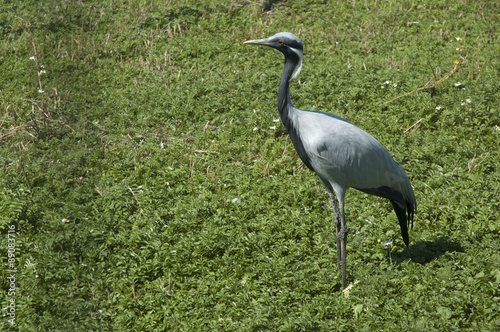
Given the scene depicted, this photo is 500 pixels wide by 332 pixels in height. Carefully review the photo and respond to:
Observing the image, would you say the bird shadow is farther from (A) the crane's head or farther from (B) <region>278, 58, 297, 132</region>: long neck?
(A) the crane's head

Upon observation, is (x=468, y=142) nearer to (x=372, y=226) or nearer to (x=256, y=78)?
(x=372, y=226)

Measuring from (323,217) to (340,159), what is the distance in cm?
126

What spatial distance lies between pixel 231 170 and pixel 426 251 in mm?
2593

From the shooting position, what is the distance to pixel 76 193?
5320 mm

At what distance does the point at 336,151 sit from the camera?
4156 millimetres

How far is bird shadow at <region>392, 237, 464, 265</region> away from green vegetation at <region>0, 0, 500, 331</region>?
2 centimetres

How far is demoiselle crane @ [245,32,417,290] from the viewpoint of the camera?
4176 millimetres

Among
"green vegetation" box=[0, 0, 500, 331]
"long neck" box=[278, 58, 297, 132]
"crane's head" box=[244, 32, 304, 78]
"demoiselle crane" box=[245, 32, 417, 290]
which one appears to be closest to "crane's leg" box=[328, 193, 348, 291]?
"demoiselle crane" box=[245, 32, 417, 290]

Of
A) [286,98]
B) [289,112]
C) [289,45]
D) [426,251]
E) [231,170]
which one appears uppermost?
[289,45]

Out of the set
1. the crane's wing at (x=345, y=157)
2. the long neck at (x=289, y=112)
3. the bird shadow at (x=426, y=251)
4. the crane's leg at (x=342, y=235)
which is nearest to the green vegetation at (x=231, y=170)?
the bird shadow at (x=426, y=251)

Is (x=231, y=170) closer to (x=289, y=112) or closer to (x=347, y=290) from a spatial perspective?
(x=289, y=112)

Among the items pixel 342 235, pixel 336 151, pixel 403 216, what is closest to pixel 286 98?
pixel 336 151

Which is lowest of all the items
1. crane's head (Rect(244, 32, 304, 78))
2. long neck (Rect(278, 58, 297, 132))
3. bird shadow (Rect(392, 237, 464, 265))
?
bird shadow (Rect(392, 237, 464, 265))

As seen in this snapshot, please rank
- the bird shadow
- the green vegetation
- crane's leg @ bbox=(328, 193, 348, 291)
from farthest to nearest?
1. the bird shadow
2. crane's leg @ bbox=(328, 193, 348, 291)
3. the green vegetation
